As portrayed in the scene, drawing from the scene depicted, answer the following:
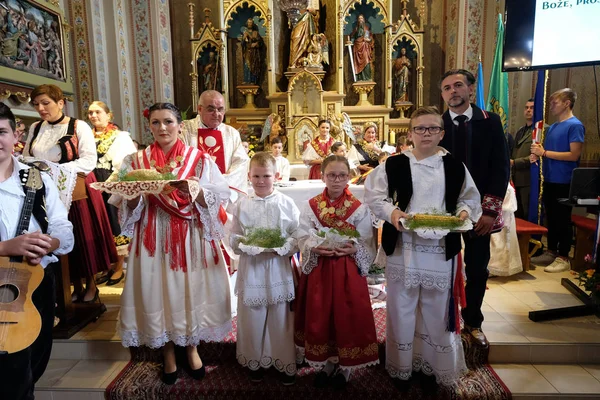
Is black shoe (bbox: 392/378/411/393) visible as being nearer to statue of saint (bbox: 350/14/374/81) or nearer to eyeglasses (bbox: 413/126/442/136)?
eyeglasses (bbox: 413/126/442/136)

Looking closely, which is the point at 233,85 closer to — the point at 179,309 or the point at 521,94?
the point at 521,94

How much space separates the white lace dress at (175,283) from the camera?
2336mm

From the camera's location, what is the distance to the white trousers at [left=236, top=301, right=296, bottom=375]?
2344mm

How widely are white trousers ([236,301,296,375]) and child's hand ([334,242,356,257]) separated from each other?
0.48m

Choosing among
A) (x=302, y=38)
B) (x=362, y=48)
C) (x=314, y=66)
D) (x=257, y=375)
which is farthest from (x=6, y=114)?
(x=362, y=48)

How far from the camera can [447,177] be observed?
7.23 feet

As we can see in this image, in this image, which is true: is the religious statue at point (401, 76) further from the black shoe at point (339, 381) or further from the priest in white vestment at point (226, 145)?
the black shoe at point (339, 381)

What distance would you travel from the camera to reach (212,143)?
2994 mm

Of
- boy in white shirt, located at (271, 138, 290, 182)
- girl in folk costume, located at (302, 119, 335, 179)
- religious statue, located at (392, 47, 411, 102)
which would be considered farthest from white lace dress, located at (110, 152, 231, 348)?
religious statue, located at (392, 47, 411, 102)

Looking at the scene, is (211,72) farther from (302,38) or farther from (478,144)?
(478,144)

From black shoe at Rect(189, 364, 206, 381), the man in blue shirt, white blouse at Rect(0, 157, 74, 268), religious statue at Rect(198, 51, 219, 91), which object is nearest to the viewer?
white blouse at Rect(0, 157, 74, 268)

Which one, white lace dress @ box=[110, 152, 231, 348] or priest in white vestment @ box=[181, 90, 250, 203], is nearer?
white lace dress @ box=[110, 152, 231, 348]

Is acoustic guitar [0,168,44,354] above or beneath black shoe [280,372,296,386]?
above

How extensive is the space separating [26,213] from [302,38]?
259 inches
